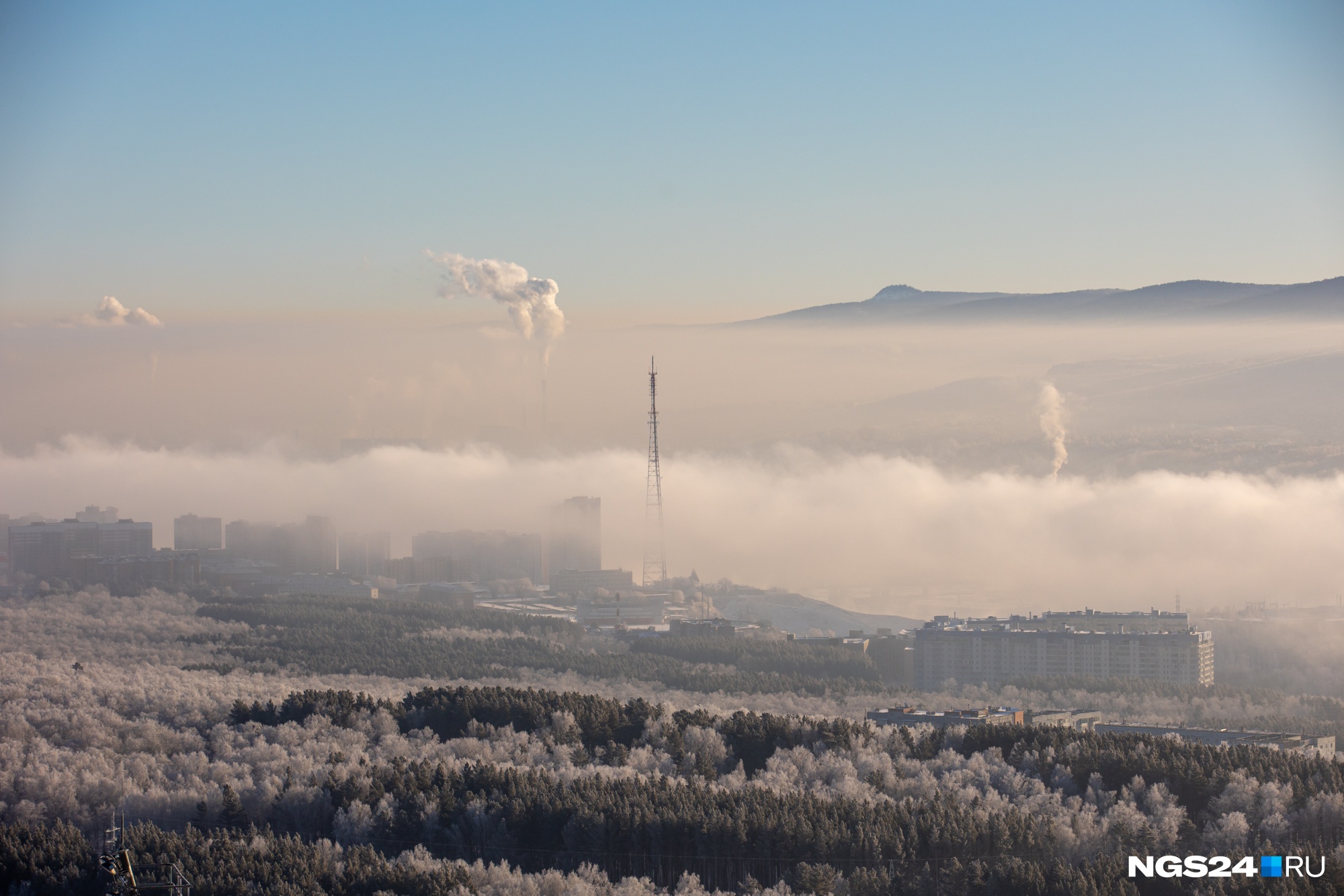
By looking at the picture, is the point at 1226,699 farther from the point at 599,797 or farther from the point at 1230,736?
the point at 599,797

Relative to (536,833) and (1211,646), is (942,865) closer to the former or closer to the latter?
(536,833)

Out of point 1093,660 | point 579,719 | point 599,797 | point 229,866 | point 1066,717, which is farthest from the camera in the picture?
point 1093,660

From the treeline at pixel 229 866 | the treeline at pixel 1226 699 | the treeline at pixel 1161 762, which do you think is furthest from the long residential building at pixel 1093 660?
the treeline at pixel 229 866

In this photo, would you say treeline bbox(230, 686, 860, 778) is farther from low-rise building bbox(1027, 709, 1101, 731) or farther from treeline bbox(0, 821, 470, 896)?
treeline bbox(0, 821, 470, 896)

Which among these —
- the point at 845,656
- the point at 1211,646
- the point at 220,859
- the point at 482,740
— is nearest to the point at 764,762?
the point at 482,740

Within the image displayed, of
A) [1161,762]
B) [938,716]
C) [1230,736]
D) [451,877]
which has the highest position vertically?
[1161,762]

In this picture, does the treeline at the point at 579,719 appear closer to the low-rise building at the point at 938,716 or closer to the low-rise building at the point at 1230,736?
the low-rise building at the point at 938,716

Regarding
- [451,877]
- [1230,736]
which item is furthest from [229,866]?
[1230,736]

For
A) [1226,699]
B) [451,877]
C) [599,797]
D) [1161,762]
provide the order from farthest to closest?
1. [1226,699]
2. [1161,762]
3. [599,797]
4. [451,877]
